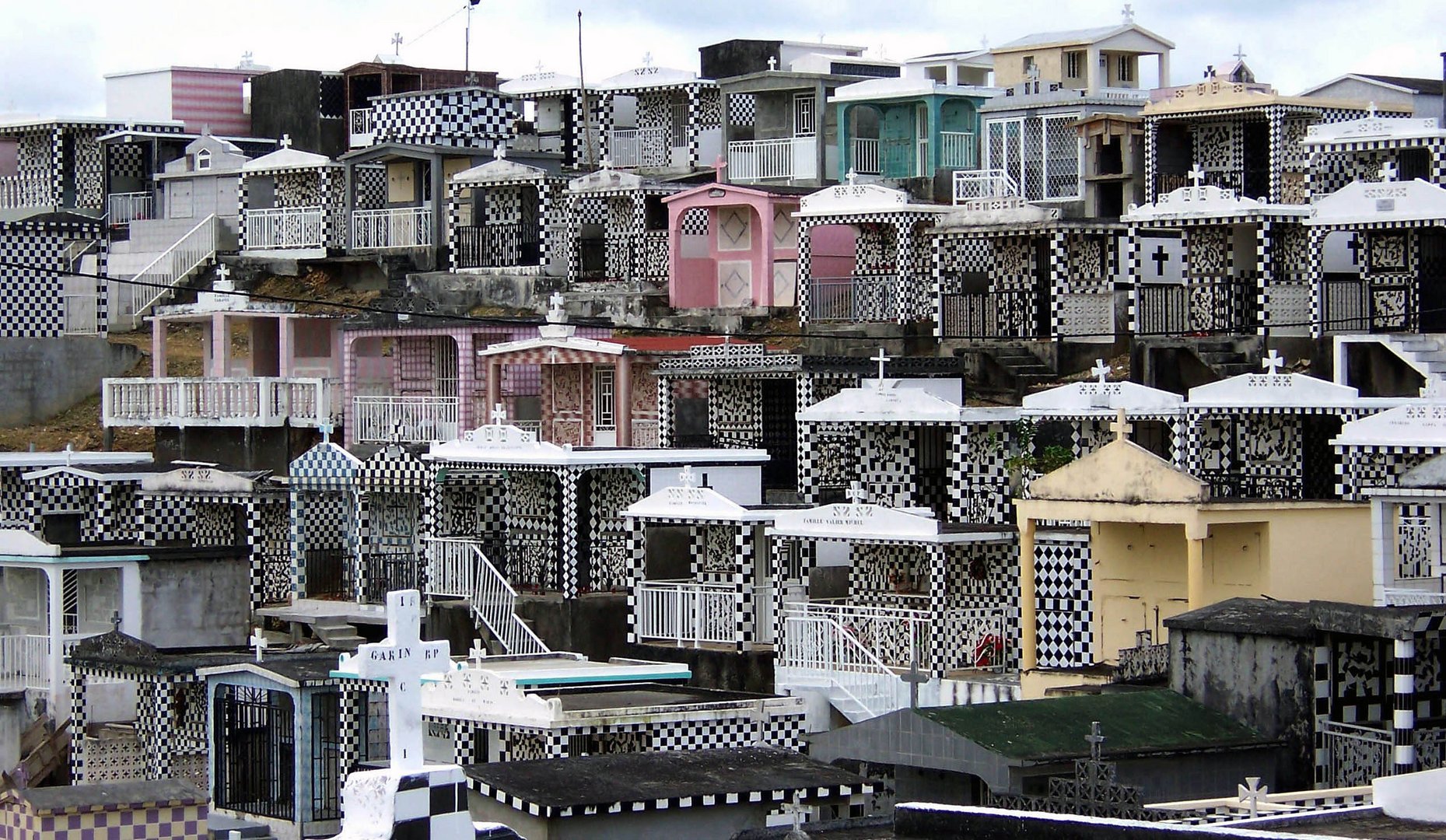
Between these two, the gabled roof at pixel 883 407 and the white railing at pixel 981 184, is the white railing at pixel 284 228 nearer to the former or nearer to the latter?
the white railing at pixel 981 184

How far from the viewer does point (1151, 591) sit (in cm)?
3819

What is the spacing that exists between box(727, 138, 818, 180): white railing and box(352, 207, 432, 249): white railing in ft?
19.6

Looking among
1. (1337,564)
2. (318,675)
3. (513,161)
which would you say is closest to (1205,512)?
(1337,564)

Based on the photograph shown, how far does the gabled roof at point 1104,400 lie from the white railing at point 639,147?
73.5ft

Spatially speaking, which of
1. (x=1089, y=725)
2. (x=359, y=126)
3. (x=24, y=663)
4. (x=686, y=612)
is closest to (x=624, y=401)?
(x=686, y=612)

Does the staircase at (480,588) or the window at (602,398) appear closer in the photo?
the staircase at (480,588)

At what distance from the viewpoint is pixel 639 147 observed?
62438 mm

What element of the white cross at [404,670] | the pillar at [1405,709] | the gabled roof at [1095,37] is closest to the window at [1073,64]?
the gabled roof at [1095,37]

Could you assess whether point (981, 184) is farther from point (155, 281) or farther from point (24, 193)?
point (24, 193)

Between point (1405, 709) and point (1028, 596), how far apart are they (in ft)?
28.4

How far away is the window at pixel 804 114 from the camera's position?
2363 inches

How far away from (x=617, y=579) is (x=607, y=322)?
9459 millimetres

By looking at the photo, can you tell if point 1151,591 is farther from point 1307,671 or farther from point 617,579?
point 617,579

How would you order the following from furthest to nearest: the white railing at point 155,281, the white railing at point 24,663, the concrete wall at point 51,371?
the white railing at point 155,281
the concrete wall at point 51,371
the white railing at point 24,663
